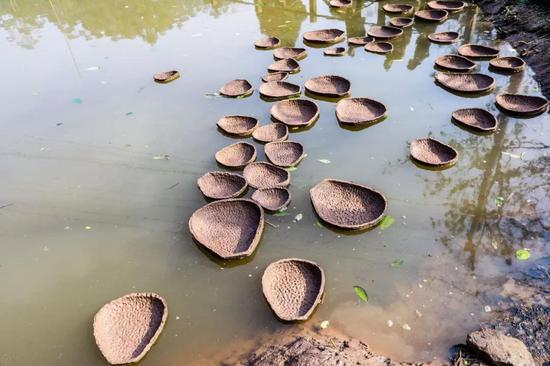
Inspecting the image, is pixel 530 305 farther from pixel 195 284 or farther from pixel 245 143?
pixel 245 143

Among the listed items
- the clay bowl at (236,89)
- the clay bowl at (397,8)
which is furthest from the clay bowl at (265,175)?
the clay bowl at (397,8)

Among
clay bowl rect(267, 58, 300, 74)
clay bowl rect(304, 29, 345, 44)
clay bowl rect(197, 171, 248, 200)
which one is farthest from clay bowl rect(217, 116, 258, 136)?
clay bowl rect(304, 29, 345, 44)

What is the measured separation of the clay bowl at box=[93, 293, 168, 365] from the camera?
2.38 metres

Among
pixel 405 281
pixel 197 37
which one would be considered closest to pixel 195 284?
pixel 405 281

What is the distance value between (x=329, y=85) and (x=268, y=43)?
1724 millimetres

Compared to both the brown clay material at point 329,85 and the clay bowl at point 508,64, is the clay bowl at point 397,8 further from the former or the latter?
the brown clay material at point 329,85

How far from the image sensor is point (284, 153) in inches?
150

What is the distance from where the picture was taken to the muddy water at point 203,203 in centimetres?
251

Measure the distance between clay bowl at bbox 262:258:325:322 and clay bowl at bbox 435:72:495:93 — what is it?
3.17 metres

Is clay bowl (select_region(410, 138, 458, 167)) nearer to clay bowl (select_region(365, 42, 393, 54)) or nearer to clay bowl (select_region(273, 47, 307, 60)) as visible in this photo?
clay bowl (select_region(365, 42, 393, 54))

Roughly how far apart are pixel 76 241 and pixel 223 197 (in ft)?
3.96

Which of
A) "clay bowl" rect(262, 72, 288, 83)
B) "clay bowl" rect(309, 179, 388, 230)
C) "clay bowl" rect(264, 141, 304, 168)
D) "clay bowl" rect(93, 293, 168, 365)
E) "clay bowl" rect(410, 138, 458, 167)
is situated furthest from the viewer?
"clay bowl" rect(262, 72, 288, 83)

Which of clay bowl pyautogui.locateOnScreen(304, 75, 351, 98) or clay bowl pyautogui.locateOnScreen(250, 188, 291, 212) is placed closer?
clay bowl pyautogui.locateOnScreen(250, 188, 291, 212)

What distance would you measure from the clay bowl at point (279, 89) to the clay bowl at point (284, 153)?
105 cm
